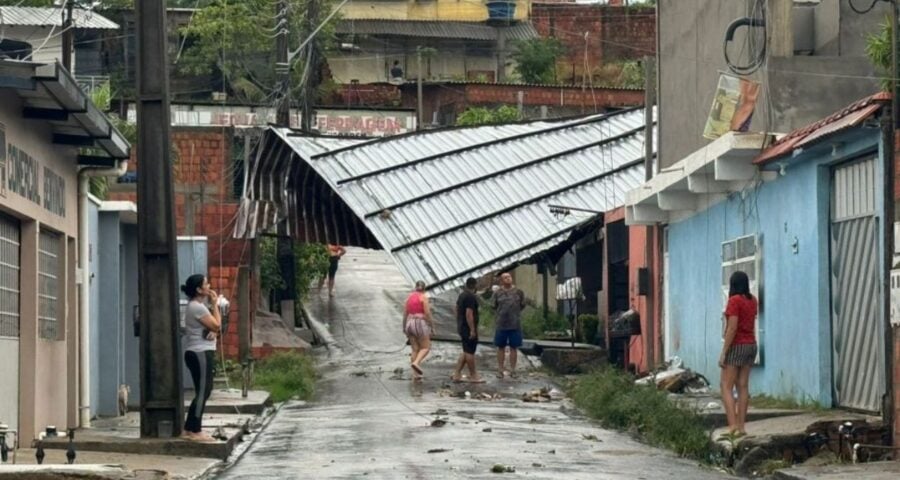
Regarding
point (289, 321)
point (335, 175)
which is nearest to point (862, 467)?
point (335, 175)

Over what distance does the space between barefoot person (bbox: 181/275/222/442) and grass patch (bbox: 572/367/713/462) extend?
4.67 meters

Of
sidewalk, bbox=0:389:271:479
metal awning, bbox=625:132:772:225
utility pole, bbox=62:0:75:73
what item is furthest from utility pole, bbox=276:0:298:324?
sidewalk, bbox=0:389:271:479

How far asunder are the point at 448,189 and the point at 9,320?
19.2 m

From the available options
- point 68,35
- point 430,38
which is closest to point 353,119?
point 430,38

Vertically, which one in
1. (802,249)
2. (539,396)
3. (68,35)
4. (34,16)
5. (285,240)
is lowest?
(539,396)

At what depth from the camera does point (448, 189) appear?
35750 millimetres

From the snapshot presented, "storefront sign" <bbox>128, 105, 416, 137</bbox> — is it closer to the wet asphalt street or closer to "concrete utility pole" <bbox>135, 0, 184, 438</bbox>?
the wet asphalt street

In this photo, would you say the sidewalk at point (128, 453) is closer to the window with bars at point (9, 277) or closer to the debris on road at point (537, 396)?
the window with bars at point (9, 277)

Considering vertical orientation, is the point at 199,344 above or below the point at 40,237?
below

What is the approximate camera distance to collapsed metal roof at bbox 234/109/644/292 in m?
33.7

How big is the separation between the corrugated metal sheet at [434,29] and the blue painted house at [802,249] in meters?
46.2

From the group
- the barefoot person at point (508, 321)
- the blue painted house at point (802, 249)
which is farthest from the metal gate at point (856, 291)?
the barefoot person at point (508, 321)

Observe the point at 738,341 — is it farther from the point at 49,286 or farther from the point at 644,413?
the point at 49,286

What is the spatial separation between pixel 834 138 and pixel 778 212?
156 inches
